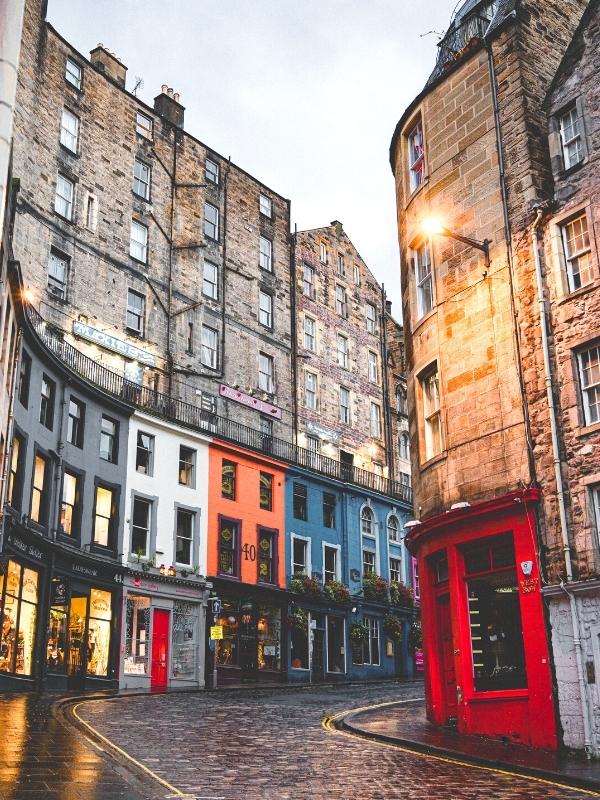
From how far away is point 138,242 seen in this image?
38875 mm

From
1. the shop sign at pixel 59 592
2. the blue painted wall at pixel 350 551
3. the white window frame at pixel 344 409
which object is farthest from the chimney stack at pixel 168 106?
the shop sign at pixel 59 592

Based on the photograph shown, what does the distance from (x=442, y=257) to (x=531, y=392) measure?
4.37 meters

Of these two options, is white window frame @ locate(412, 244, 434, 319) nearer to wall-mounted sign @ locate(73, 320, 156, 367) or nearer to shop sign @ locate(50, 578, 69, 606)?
shop sign @ locate(50, 578, 69, 606)

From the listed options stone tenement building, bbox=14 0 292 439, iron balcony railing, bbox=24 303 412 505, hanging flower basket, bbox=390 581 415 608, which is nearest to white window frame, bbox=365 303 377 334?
stone tenement building, bbox=14 0 292 439

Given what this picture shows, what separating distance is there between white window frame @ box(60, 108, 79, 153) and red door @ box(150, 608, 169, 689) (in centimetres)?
1880

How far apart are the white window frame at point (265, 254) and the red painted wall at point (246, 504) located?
1116cm

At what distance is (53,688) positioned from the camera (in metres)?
27.0

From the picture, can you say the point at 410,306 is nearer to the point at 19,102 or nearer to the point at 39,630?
the point at 39,630

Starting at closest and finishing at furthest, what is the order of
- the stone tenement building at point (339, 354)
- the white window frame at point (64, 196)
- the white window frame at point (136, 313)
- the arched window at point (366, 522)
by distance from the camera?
the white window frame at point (64, 196), the white window frame at point (136, 313), the arched window at point (366, 522), the stone tenement building at point (339, 354)

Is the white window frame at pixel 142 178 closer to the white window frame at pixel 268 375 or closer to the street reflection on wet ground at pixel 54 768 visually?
the white window frame at pixel 268 375

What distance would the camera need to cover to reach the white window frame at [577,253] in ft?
55.0

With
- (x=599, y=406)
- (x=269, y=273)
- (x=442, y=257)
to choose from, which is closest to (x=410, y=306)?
(x=442, y=257)

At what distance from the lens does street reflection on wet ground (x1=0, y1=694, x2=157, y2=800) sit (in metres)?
8.55

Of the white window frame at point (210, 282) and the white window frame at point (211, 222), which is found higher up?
the white window frame at point (211, 222)
